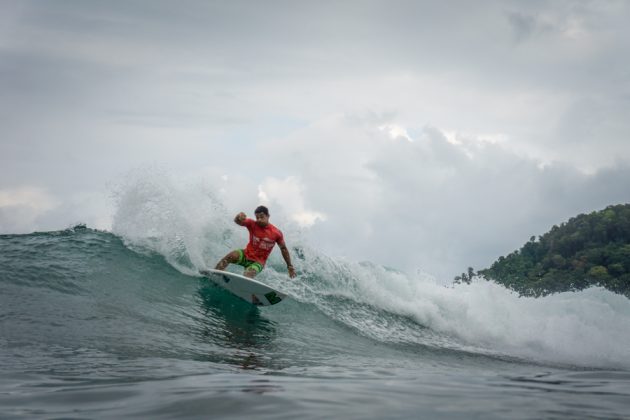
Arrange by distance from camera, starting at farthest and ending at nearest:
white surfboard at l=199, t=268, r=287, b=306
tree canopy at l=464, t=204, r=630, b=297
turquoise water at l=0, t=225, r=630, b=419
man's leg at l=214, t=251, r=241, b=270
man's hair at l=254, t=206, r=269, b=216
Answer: tree canopy at l=464, t=204, r=630, b=297
man's leg at l=214, t=251, r=241, b=270
man's hair at l=254, t=206, r=269, b=216
white surfboard at l=199, t=268, r=287, b=306
turquoise water at l=0, t=225, r=630, b=419

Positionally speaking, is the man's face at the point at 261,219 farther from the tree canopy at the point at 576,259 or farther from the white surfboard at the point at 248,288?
the tree canopy at the point at 576,259

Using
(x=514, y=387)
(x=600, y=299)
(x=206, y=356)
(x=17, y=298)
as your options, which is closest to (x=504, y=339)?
(x=600, y=299)

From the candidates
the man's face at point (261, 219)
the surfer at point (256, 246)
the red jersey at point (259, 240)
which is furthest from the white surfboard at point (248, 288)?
the man's face at point (261, 219)

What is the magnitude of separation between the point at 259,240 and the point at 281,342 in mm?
3301

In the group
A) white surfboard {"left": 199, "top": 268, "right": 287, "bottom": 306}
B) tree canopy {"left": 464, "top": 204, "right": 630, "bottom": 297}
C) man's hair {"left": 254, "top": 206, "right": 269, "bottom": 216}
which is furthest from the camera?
tree canopy {"left": 464, "top": 204, "right": 630, "bottom": 297}

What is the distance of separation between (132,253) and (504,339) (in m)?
9.16

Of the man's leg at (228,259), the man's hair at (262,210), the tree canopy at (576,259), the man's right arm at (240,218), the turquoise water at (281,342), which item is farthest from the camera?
the tree canopy at (576,259)

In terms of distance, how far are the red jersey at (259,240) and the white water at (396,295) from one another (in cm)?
172

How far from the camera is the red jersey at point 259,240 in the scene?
11133 millimetres

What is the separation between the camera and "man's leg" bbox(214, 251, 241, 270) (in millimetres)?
11102

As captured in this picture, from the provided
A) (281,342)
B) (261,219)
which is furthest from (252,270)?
(281,342)

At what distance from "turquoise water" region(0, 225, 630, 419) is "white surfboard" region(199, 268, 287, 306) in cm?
23

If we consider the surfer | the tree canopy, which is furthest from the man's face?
the tree canopy

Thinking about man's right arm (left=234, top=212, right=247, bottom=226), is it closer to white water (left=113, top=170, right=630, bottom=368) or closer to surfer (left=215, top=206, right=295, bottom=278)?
surfer (left=215, top=206, right=295, bottom=278)
